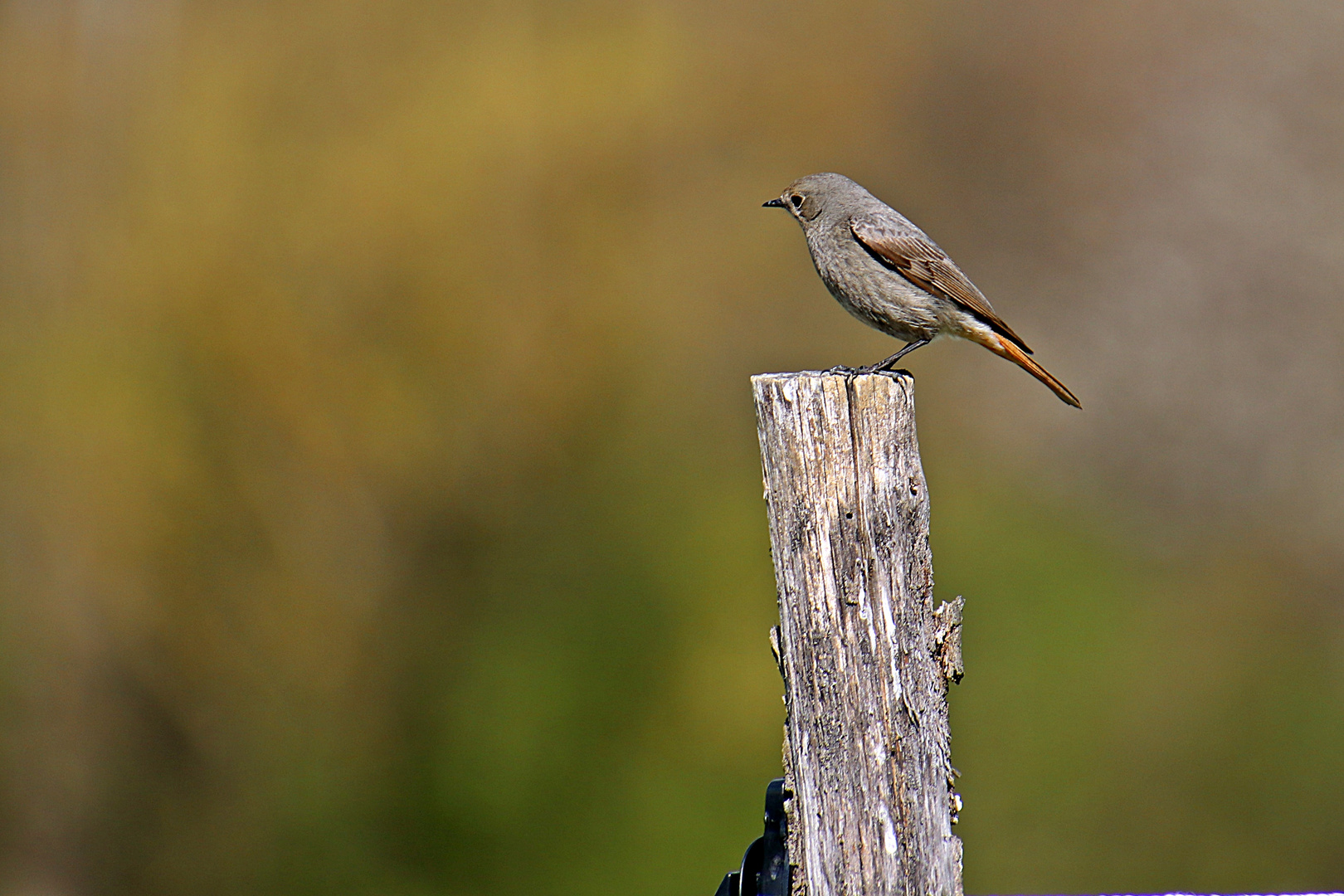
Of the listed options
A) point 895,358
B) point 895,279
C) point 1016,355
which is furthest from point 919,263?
point 1016,355

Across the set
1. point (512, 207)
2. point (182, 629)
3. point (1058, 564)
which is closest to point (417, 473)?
point (182, 629)

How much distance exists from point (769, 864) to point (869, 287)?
262 centimetres

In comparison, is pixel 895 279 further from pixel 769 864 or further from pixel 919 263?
pixel 769 864

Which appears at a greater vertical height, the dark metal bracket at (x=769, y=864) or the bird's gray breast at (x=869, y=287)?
the bird's gray breast at (x=869, y=287)

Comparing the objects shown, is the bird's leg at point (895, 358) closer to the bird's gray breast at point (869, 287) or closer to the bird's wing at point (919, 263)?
the bird's gray breast at point (869, 287)

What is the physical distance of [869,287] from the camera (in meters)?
4.54

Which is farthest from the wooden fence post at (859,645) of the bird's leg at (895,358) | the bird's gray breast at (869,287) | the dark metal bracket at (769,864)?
the bird's gray breast at (869,287)

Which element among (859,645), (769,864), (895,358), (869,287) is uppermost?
(869,287)

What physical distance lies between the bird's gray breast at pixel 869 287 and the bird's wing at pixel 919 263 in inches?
1.3

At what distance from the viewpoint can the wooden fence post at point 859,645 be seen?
7.54ft

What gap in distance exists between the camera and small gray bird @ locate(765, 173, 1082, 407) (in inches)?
177

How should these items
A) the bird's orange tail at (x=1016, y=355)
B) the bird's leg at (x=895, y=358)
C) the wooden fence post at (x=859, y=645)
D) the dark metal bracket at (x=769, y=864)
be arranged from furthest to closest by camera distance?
the bird's orange tail at (x=1016, y=355), the bird's leg at (x=895, y=358), the dark metal bracket at (x=769, y=864), the wooden fence post at (x=859, y=645)

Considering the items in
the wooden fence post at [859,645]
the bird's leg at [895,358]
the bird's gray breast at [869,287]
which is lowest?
the wooden fence post at [859,645]

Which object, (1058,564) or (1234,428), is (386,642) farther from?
(1234,428)
